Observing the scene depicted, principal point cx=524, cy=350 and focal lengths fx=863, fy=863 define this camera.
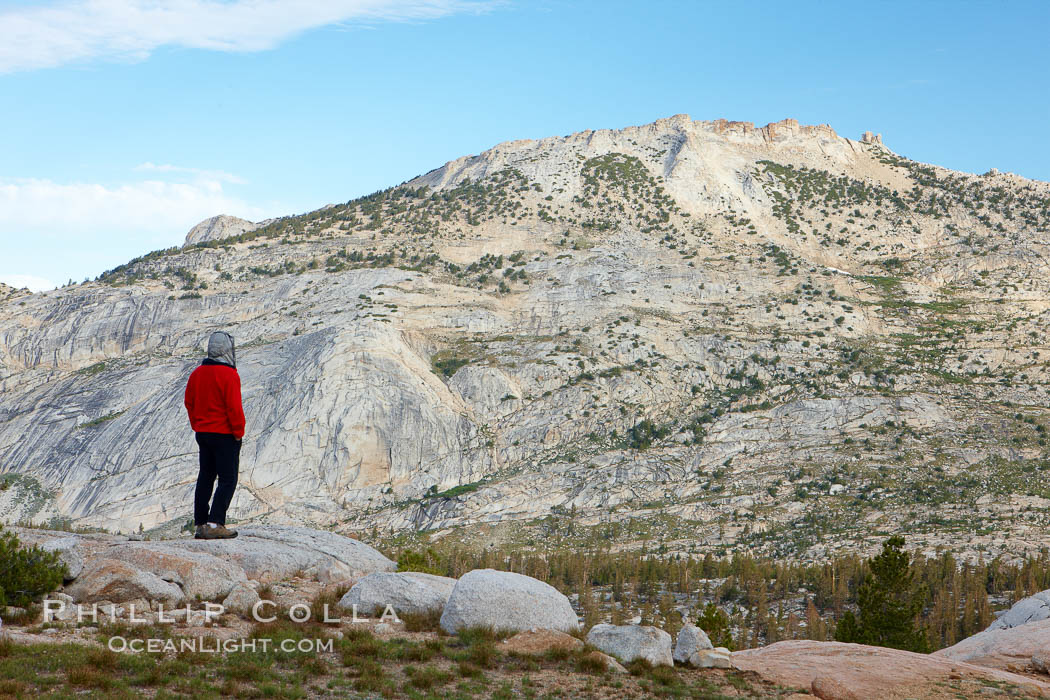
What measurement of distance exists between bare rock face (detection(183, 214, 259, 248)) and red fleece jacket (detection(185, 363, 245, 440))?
17089 centimetres

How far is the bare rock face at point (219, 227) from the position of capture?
589 ft

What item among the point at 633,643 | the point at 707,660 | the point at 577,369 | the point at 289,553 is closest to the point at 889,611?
the point at 707,660

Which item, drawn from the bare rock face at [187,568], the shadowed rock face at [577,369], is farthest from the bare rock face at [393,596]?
the shadowed rock face at [577,369]

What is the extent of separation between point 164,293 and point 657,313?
55835 millimetres

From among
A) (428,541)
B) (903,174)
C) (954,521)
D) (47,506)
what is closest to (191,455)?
(47,506)

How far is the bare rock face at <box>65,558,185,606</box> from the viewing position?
45.6 feet

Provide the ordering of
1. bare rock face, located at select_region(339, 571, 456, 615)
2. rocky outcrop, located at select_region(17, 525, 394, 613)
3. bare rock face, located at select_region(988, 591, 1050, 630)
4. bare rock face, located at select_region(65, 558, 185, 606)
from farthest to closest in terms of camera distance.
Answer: bare rock face, located at select_region(988, 591, 1050, 630) < bare rock face, located at select_region(339, 571, 456, 615) < rocky outcrop, located at select_region(17, 525, 394, 613) < bare rock face, located at select_region(65, 558, 185, 606)

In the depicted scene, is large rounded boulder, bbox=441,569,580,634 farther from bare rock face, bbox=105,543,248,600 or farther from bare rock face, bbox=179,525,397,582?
bare rock face, bbox=179,525,397,582

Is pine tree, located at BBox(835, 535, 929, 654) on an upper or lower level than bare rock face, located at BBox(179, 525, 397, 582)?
lower

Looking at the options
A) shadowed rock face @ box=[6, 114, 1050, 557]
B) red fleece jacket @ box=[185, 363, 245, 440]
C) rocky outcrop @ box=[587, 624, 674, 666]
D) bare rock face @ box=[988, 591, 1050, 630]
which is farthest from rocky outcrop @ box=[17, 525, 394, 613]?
shadowed rock face @ box=[6, 114, 1050, 557]

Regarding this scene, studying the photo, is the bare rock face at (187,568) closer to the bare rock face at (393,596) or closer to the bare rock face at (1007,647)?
the bare rock face at (393,596)

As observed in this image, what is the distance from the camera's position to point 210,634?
12.8 m

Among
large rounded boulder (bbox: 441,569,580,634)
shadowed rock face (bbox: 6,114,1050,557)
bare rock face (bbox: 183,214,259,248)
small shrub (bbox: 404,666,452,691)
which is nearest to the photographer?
small shrub (bbox: 404,666,452,691)

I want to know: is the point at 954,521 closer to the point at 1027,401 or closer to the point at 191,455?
the point at 1027,401
